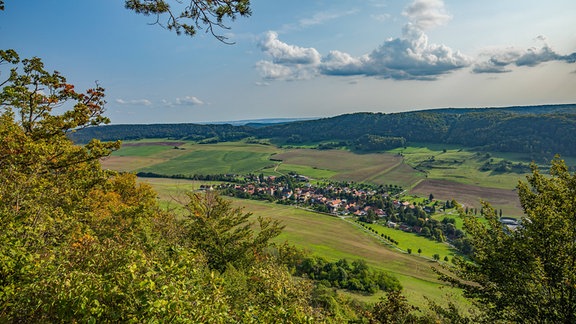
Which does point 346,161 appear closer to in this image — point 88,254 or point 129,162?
point 129,162

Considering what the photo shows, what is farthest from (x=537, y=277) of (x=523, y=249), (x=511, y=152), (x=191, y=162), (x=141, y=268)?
(x=511, y=152)

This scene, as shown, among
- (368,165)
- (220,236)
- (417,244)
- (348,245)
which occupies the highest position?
(220,236)

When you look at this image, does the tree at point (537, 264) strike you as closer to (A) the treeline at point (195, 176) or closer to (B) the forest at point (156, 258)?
(B) the forest at point (156, 258)

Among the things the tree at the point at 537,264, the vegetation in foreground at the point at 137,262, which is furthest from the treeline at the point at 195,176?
the tree at the point at 537,264

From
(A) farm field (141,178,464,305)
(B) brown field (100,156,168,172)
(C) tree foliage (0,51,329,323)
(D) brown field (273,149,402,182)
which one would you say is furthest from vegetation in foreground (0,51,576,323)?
(B) brown field (100,156,168,172)

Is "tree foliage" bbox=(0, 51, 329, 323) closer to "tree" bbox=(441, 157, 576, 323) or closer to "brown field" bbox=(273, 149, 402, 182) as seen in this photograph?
"tree" bbox=(441, 157, 576, 323)

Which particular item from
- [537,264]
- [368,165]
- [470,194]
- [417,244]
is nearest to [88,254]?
[537,264]
